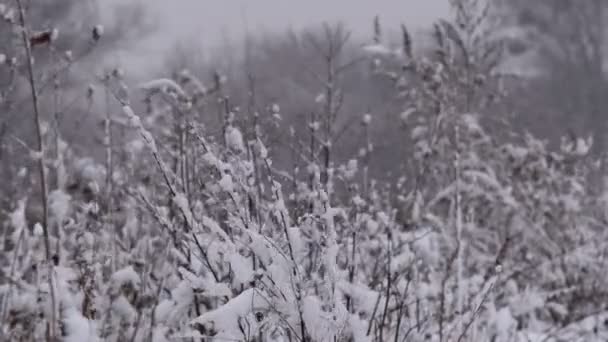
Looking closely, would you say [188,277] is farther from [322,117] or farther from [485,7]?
[485,7]

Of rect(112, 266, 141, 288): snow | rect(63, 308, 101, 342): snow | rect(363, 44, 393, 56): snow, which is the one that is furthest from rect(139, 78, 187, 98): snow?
rect(363, 44, 393, 56): snow

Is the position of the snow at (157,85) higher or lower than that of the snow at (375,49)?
lower

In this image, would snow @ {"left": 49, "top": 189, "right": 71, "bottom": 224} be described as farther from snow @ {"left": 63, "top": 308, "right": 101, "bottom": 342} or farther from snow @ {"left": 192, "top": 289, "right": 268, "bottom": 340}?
snow @ {"left": 192, "top": 289, "right": 268, "bottom": 340}

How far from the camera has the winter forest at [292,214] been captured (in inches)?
93.0

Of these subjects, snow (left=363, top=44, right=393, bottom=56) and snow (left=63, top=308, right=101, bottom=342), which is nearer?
snow (left=63, top=308, right=101, bottom=342)

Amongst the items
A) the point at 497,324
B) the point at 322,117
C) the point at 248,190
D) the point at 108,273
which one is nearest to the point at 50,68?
the point at 108,273

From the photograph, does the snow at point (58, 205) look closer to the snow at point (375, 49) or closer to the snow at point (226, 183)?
the snow at point (226, 183)

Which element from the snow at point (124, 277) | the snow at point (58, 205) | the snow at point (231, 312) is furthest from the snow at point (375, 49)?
the snow at point (231, 312)

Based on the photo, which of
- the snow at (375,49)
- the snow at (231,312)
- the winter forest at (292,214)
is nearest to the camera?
the snow at (231,312)

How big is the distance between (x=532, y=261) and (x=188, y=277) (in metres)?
4.30

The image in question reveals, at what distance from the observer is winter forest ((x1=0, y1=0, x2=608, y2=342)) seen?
2361 millimetres

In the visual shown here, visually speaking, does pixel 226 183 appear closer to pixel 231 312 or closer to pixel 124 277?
pixel 231 312

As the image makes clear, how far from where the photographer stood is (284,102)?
1923 cm

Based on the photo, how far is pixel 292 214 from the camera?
2.89 m
